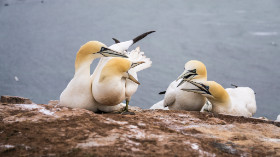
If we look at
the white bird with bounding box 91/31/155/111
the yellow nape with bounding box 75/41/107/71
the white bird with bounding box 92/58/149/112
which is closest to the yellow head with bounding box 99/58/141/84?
the white bird with bounding box 92/58/149/112

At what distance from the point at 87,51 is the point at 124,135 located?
1.22 m

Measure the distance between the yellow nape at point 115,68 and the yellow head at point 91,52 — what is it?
0.56ft

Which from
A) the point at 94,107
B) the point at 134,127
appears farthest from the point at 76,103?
the point at 134,127

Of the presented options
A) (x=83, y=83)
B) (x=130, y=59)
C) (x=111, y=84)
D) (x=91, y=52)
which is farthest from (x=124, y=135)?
(x=130, y=59)

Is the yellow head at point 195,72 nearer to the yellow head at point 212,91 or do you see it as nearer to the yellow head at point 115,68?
the yellow head at point 212,91

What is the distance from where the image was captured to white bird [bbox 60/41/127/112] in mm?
2691

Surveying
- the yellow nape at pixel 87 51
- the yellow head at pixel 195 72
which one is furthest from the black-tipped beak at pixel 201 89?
the yellow nape at pixel 87 51

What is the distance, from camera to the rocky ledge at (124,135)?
152cm

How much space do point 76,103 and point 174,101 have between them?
3.90 ft

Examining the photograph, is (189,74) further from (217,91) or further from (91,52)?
(91,52)

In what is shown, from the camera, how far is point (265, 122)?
8.40 ft

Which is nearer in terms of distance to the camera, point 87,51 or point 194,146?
point 194,146

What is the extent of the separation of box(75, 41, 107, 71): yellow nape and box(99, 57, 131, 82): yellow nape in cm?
24

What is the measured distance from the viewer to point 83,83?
271 centimetres
